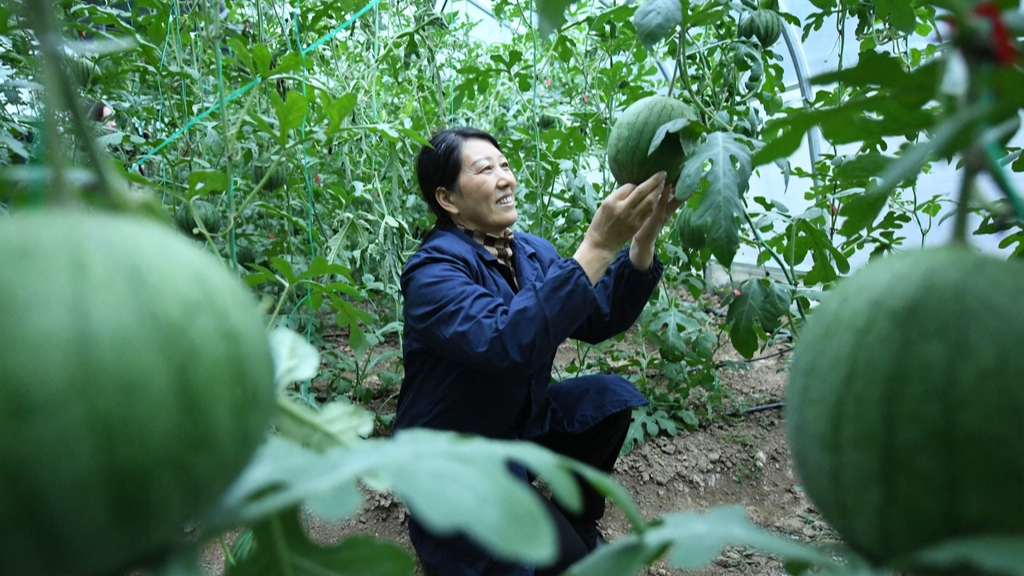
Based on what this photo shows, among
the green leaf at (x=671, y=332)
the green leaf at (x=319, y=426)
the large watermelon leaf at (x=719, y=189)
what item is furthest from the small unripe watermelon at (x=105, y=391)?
the green leaf at (x=671, y=332)

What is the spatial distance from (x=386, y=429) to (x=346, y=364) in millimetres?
374

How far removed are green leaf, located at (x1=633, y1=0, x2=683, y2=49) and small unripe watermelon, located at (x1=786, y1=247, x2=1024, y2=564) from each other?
0.97 m

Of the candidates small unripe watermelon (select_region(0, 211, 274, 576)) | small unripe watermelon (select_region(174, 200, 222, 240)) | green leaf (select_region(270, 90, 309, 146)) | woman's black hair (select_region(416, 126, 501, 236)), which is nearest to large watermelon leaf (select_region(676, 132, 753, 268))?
green leaf (select_region(270, 90, 309, 146))

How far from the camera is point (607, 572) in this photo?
Result: 50 centimetres

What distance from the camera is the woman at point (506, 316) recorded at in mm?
1971

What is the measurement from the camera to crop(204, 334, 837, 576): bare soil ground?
2.73 metres

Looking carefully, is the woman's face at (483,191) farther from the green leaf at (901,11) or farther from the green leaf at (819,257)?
the green leaf at (901,11)

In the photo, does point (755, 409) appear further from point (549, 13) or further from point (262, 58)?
point (549, 13)

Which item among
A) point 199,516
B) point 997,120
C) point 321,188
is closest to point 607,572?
point 199,516

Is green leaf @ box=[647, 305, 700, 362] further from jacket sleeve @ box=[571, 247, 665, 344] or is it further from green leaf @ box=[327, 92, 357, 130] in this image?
green leaf @ box=[327, 92, 357, 130]

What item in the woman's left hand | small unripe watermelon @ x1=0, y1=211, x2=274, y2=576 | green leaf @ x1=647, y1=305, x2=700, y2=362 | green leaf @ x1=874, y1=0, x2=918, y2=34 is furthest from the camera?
green leaf @ x1=647, y1=305, x2=700, y2=362

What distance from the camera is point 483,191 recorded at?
2.46m

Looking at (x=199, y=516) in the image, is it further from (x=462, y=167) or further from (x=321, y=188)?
(x=321, y=188)

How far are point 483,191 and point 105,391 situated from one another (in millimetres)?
2123
